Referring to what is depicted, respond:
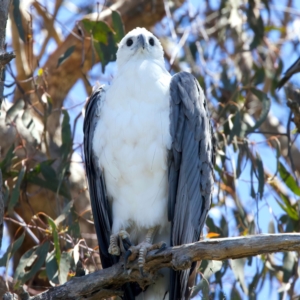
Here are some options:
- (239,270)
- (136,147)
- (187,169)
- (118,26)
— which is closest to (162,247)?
(187,169)

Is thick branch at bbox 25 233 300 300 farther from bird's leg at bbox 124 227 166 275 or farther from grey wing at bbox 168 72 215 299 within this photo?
grey wing at bbox 168 72 215 299

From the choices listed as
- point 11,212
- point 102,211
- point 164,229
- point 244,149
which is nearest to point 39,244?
point 11,212

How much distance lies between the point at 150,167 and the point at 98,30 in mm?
1569

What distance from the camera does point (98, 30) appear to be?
4.69 m

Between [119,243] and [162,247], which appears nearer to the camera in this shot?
[162,247]

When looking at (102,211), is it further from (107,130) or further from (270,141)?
(270,141)

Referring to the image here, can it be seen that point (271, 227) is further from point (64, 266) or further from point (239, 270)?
point (64, 266)

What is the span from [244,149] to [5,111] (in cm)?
171

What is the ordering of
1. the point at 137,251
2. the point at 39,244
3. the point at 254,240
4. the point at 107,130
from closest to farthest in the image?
1. the point at 254,240
2. the point at 137,251
3. the point at 107,130
4. the point at 39,244

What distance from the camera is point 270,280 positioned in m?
4.87

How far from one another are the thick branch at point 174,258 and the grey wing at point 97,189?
36cm

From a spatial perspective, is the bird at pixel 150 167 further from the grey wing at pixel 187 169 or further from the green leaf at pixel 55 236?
the green leaf at pixel 55 236

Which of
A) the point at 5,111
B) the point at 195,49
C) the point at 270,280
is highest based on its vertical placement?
the point at 195,49

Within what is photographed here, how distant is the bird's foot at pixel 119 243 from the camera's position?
3.48m
